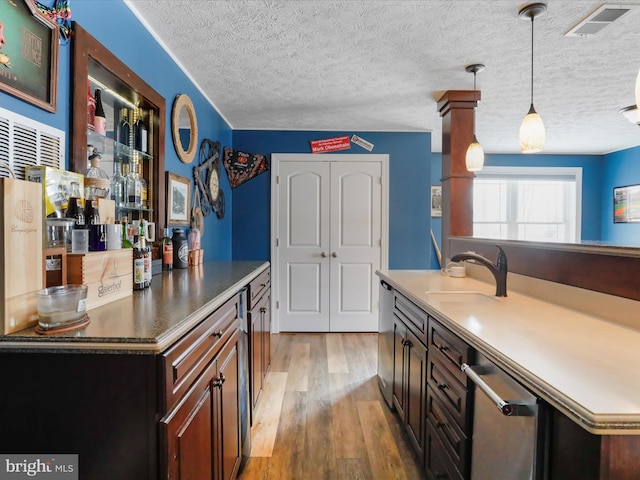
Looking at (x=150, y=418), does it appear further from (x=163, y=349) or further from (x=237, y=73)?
(x=237, y=73)

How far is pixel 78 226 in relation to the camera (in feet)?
3.88

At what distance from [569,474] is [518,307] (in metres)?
0.88

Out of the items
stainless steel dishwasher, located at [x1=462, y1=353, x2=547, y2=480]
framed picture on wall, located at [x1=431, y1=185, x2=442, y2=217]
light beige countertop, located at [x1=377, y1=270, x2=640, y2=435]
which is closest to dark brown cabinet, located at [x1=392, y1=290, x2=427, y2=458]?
light beige countertop, located at [x1=377, y1=270, x2=640, y2=435]

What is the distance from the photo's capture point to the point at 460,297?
184 centimetres

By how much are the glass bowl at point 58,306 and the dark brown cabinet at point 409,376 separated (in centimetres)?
135

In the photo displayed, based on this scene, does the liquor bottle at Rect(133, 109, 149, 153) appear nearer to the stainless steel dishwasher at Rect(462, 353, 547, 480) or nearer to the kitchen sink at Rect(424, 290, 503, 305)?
the kitchen sink at Rect(424, 290, 503, 305)

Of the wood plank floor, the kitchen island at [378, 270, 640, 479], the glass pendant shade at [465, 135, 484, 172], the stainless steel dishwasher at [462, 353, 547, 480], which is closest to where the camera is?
the kitchen island at [378, 270, 640, 479]

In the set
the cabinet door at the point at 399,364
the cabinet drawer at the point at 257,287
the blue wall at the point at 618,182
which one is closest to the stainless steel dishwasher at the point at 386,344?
the cabinet door at the point at 399,364

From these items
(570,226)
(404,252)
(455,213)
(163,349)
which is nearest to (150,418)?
(163,349)

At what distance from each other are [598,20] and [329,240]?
284cm

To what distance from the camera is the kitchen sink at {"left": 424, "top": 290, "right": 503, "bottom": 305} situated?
167 cm

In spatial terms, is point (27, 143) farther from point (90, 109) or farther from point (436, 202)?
point (436, 202)

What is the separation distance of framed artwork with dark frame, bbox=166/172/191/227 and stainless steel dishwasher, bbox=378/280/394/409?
5.03ft

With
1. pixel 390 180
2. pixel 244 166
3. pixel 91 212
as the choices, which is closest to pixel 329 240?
pixel 390 180
